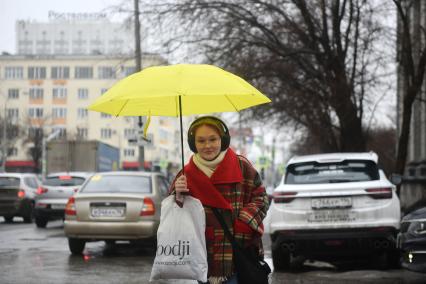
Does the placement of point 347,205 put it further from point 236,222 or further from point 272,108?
point 272,108

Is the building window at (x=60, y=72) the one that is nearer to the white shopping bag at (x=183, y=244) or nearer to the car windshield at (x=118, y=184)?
the car windshield at (x=118, y=184)

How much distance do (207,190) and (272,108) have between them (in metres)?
18.7

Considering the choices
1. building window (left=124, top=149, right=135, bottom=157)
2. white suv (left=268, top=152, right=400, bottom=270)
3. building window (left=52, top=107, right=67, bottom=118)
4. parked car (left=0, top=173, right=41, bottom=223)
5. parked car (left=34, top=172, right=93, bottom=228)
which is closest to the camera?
white suv (left=268, top=152, right=400, bottom=270)

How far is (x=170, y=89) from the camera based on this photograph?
4.51 meters

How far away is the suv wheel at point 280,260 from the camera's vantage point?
1030 cm

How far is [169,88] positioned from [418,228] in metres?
4.64

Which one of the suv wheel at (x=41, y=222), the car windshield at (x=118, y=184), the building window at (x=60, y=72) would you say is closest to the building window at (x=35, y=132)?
the building window at (x=60, y=72)

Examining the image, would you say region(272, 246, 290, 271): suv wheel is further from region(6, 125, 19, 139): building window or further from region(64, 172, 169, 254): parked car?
region(6, 125, 19, 139): building window

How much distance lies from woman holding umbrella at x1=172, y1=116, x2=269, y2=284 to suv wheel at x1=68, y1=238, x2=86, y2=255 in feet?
28.6

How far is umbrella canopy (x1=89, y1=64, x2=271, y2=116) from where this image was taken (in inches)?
179

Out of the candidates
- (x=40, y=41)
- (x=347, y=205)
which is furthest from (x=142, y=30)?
(x=40, y=41)

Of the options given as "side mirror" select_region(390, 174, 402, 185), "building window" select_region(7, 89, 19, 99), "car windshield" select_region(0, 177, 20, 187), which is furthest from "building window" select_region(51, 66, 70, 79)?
"side mirror" select_region(390, 174, 402, 185)

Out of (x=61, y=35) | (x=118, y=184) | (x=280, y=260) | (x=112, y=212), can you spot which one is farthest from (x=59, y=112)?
(x=280, y=260)

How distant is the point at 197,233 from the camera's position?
13.9 ft
